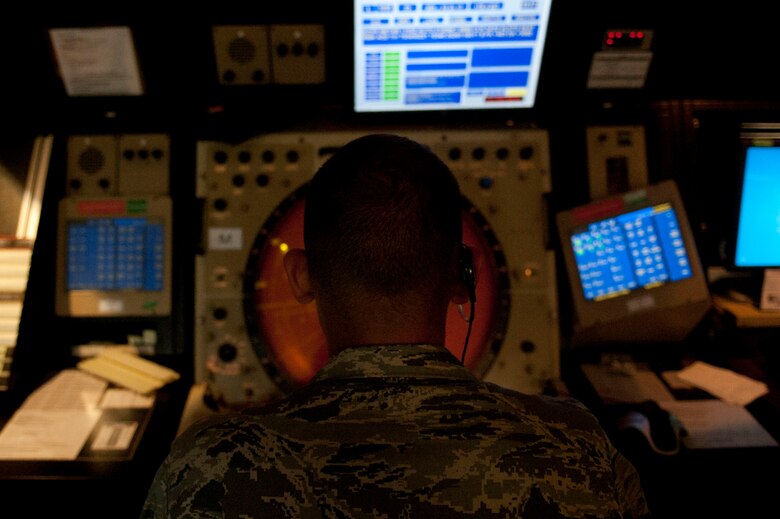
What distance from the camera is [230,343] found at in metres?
1.88

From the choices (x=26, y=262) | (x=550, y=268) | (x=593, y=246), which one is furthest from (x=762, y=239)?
(x=26, y=262)

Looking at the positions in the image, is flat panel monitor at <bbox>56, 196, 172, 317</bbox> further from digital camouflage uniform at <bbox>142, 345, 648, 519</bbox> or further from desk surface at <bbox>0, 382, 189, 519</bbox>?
digital camouflage uniform at <bbox>142, 345, 648, 519</bbox>

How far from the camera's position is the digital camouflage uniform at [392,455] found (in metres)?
0.79

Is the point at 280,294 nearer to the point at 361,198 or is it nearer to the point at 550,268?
the point at 550,268

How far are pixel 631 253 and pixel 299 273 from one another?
1.23 meters

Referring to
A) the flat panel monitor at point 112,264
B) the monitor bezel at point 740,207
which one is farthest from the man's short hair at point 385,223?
the monitor bezel at point 740,207

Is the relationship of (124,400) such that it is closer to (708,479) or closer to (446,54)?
(446,54)

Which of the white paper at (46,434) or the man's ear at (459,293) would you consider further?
the white paper at (46,434)

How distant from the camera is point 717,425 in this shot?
1.56m

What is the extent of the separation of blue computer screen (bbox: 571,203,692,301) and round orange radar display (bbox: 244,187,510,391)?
0.28 meters

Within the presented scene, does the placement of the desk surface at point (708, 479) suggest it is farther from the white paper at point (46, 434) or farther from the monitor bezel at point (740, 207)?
the white paper at point (46, 434)

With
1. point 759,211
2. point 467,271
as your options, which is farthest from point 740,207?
point 467,271

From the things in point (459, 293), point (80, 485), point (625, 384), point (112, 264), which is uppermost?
point (459, 293)

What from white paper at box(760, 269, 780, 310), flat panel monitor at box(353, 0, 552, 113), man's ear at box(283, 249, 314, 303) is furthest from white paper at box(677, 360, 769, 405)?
man's ear at box(283, 249, 314, 303)
